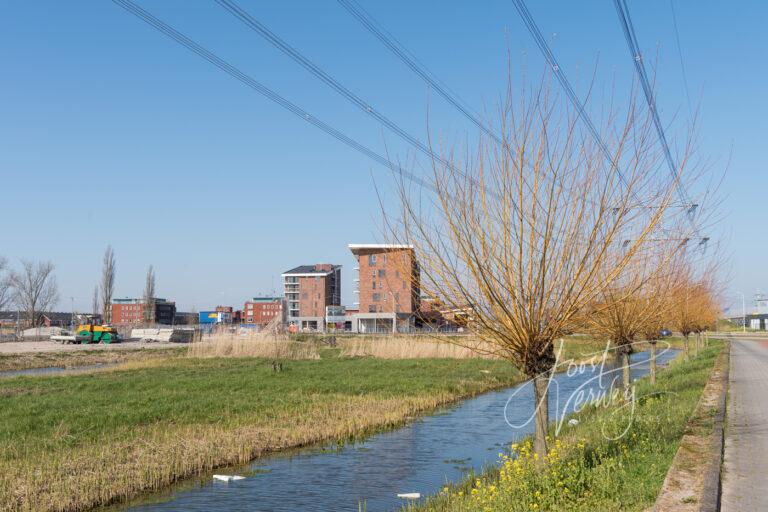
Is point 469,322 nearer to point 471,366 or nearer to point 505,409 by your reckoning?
point 505,409

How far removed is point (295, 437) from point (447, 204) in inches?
373

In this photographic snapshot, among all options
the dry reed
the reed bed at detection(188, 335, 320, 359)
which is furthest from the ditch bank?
the reed bed at detection(188, 335, 320, 359)

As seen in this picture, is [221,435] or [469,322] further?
[221,435]

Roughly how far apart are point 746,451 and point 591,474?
354 centimetres

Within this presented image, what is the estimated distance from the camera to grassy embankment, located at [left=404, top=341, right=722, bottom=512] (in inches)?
292

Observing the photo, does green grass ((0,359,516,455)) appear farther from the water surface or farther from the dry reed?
the water surface

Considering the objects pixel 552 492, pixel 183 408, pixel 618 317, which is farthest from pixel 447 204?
pixel 183 408

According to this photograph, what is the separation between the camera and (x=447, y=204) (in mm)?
8055

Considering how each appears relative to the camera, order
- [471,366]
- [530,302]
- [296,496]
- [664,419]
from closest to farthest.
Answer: [530,302] → [296,496] → [664,419] → [471,366]

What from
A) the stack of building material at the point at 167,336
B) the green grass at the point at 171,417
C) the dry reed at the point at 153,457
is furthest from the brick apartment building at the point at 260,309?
the dry reed at the point at 153,457

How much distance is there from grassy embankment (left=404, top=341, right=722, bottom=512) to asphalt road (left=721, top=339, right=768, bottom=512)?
0.78 m

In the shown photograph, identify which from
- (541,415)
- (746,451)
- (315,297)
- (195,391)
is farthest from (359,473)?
(315,297)

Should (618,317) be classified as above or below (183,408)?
above

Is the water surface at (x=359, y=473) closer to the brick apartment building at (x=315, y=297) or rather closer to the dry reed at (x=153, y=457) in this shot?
the dry reed at (x=153, y=457)
